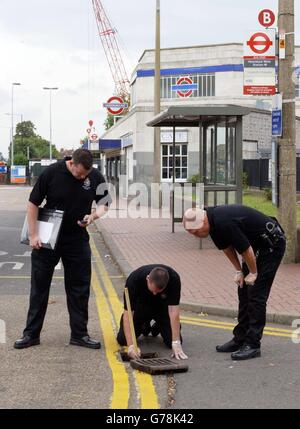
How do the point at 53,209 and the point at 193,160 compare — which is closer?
the point at 53,209

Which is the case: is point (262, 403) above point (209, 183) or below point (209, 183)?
below

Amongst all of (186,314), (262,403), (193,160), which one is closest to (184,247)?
(186,314)

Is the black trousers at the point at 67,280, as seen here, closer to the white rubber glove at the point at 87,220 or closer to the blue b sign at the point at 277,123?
the white rubber glove at the point at 87,220

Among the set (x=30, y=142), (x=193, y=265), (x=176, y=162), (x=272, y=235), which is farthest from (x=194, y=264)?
(x=30, y=142)

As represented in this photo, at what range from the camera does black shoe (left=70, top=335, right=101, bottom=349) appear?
6969 mm

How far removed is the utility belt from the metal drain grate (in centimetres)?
131

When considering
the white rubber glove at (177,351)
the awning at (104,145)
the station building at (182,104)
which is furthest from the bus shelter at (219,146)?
the awning at (104,145)

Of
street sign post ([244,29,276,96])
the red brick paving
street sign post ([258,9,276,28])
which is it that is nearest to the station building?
the red brick paving

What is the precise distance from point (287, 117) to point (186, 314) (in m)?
4.44

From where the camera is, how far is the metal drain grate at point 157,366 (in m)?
6.11

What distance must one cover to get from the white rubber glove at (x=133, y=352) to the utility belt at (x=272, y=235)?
4.92ft

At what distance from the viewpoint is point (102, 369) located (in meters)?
6.28

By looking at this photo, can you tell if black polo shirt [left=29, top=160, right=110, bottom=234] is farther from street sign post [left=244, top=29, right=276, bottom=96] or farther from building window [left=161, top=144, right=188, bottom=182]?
building window [left=161, top=144, right=188, bottom=182]
